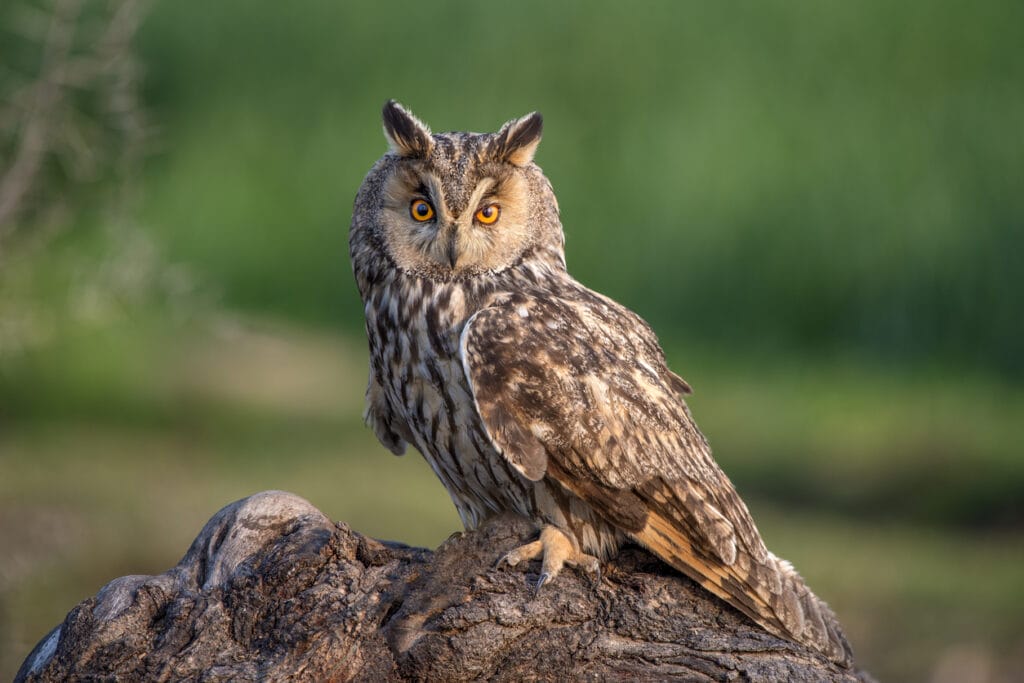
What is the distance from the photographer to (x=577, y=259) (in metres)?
4.68

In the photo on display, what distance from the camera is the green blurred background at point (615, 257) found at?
4574 millimetres

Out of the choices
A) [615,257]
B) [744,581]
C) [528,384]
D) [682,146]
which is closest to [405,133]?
[528,384]

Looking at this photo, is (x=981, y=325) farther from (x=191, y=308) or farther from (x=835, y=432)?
(x=191, y=308)

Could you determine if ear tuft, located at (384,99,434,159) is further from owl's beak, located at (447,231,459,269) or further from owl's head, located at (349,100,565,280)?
owl's beak, located at (447,231,459,269)

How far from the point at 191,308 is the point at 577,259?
4.95 ft

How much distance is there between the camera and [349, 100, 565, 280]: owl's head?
7.02 feet

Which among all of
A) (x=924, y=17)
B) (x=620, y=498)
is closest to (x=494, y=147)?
(x=620, y=498)

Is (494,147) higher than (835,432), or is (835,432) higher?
(835,432)

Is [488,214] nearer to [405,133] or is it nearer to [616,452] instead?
[405,133]

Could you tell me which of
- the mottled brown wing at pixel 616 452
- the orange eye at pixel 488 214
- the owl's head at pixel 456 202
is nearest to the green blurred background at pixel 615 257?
the owl's head at pixel 456 202

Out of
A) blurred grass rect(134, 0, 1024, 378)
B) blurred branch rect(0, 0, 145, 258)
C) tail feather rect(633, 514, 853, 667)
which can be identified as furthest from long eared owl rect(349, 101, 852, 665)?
blurred grass rect(134, 0, 1024, 378)

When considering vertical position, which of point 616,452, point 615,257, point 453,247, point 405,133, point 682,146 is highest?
point 682,146

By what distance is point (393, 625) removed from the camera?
74.6 inches

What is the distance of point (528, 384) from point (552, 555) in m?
0.29
